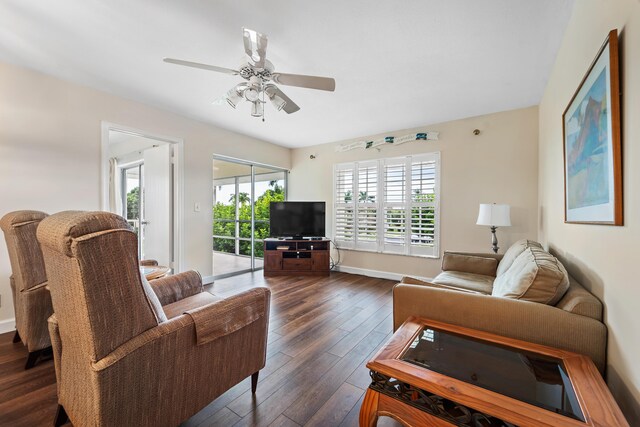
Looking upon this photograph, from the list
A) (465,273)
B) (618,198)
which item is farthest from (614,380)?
(465,273)

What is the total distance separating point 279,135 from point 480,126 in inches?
120

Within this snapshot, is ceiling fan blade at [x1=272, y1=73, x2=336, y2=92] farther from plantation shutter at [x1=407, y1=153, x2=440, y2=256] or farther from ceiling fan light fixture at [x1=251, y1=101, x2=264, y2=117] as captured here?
plantation shutter at [x1=407, y1=153, x2=440, y2=256]

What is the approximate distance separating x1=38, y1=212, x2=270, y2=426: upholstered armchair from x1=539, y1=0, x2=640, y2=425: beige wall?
1672 mm

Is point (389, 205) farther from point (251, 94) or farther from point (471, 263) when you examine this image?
point (251, 94)

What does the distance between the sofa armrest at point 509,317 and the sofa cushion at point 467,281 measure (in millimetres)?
905

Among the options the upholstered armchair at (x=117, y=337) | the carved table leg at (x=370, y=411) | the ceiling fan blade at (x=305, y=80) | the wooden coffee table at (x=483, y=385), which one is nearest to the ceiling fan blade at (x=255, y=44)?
the ceiling fan blade at (x=305, y=80)

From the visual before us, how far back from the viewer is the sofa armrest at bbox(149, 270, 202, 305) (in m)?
1.88

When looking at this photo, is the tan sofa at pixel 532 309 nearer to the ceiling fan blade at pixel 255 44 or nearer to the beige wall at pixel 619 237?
the beige wall at pixel 619 237

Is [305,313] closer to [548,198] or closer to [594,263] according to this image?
[594,263]

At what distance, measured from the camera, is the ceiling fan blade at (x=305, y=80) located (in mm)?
1930

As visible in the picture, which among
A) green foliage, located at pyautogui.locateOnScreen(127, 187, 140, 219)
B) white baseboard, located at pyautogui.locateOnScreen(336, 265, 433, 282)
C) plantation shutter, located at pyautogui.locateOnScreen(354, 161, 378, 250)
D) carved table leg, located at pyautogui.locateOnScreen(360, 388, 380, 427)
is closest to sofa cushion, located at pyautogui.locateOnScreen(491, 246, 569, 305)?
carved table leg, located at pyautogui.locateOnScreen(360, 388, 380, 427)

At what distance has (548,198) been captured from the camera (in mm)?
Answer: 2553

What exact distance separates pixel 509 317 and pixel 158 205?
418 cm

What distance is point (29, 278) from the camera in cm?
184
